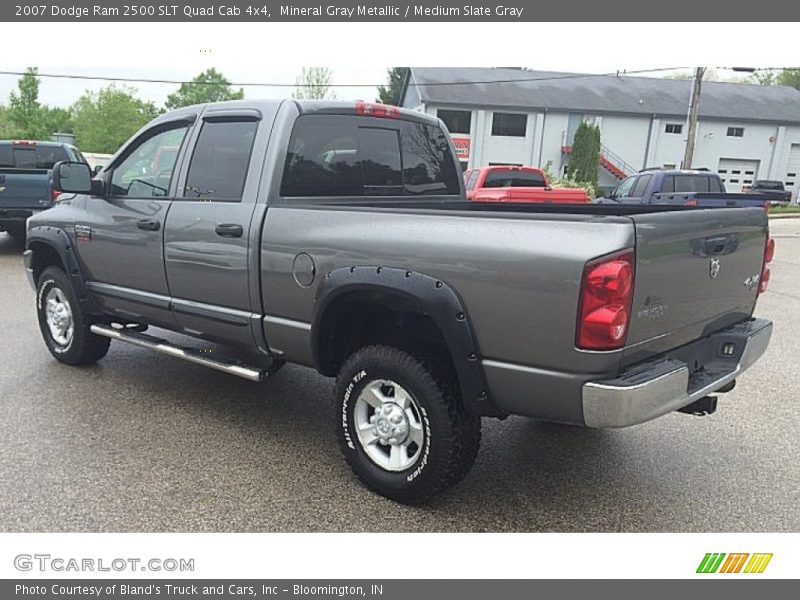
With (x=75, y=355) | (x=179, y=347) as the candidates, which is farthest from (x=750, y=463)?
(x=75, y=355)

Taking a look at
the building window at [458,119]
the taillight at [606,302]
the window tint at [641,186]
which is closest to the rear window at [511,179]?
the window tint at [641,186]

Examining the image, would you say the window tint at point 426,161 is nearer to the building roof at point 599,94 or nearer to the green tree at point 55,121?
the building roof at point 599,94

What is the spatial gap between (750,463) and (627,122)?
34747 millimetres

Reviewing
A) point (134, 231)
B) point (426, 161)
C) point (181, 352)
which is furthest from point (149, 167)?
point (426, 161)

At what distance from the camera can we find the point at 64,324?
5414mm

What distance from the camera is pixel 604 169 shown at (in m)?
35.8

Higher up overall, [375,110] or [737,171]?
[375,110]

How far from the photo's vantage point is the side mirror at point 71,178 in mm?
4680

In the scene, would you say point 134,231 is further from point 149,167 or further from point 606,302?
point 606,302

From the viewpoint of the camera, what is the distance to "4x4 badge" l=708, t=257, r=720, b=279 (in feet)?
10.3

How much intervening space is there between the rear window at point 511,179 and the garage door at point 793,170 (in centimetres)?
2966

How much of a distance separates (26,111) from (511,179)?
4370 cm

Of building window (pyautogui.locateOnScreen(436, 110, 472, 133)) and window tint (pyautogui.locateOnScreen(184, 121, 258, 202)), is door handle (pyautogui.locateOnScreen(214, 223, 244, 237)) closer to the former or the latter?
window tint (pyautogui.locateOnScreen(184, 121, 258, 202))

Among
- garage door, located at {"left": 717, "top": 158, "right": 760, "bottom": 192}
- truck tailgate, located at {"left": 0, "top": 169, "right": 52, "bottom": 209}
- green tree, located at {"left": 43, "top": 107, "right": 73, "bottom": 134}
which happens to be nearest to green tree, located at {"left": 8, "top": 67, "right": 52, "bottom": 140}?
green tree, located at {"left": 43, "top": 107, "right": 73, "bottom": 134}
